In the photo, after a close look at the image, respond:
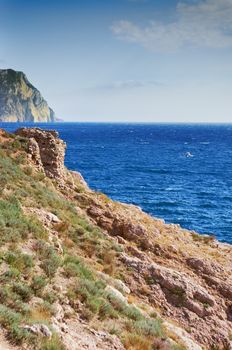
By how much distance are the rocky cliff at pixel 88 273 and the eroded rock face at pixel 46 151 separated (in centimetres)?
8

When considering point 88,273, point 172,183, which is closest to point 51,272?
point 88,273

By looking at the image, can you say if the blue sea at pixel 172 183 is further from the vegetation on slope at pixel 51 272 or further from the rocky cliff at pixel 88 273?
the vegetation on slope at pixel 51 272

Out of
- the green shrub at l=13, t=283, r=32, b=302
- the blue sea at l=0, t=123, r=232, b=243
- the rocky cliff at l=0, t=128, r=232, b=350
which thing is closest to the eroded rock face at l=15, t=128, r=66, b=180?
the rocky cliff at l=0, t=128, r=232, b=350

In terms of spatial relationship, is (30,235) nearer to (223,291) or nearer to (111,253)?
(111,253)

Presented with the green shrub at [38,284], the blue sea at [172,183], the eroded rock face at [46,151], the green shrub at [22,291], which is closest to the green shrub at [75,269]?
the green shrub at [38,284]

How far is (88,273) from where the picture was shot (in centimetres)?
1548

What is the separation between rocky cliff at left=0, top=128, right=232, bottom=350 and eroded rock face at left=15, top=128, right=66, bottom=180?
0.08 metres

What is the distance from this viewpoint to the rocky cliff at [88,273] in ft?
37.4

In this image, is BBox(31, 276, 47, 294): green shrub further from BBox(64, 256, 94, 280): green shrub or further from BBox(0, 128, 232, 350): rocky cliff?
BBox(64, 256, 94, 280): green shrub

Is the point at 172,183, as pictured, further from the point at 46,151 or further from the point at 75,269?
the point at 75,269

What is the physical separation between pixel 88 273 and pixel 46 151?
47.8ft

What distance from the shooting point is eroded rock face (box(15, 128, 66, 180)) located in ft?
89.8

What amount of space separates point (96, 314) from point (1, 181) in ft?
34.2

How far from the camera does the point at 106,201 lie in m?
29.2
